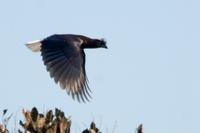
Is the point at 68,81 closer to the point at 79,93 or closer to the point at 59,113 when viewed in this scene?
the point at 79,93

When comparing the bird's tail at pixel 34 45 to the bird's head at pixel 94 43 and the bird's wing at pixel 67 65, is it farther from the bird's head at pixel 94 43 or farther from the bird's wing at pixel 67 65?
the bird's head at pixel 94 43

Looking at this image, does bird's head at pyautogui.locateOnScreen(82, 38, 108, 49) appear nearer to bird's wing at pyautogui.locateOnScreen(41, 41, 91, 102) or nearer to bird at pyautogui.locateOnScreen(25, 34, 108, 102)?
Result: bird at pyautogui.locateOnScreen(25, 34, 108, 102)

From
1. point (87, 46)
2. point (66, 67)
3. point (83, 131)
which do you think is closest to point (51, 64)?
point (66, 67)

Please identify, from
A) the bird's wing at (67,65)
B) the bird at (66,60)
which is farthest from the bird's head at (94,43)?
the bird's wing at (67,65)

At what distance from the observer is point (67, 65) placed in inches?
380

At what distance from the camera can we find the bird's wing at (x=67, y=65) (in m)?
9.05

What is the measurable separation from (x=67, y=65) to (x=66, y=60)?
12cm

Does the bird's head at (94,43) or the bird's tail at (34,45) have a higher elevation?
the bird's tail at (34,45)

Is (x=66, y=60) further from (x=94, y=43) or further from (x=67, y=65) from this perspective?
(x=94, y=43)

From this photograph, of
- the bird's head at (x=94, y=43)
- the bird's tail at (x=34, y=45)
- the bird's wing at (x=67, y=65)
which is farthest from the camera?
the bird's head at (x=94, y=43)

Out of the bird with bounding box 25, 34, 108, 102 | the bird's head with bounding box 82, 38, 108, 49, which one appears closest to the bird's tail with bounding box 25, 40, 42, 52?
the bird with bounding box 25, 34, 108, 102

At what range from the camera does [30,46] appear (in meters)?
9.72

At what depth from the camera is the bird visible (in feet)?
29.7

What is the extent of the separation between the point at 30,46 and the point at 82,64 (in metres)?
0.74
